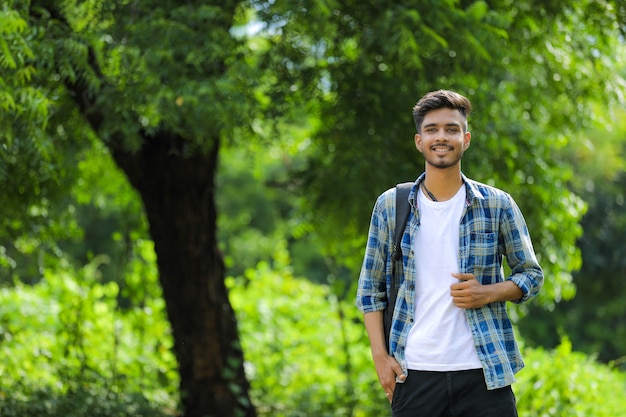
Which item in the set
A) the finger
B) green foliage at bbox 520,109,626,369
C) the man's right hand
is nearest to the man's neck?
the finger

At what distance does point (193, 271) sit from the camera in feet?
20.9

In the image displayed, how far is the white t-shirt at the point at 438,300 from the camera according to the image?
2.94m

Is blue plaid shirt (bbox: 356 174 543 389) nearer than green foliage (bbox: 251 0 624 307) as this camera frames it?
Yes

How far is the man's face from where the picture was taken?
3.03m

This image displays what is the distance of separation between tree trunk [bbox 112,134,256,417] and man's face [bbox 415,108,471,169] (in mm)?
3402

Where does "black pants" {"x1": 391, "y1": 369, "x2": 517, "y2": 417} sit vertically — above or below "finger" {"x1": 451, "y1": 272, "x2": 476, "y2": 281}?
below

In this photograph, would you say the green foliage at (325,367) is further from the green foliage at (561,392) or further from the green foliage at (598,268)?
the green foliage at (598,268)

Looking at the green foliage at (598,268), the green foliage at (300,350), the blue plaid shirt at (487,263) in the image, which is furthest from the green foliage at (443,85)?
the green foliage at (598,268)

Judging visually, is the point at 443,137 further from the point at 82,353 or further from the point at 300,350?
the point at 300,350

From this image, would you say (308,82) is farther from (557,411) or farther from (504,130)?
(557,411)

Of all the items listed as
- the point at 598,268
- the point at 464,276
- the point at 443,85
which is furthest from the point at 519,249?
the point at 598,268

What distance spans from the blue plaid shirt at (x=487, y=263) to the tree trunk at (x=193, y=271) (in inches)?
133

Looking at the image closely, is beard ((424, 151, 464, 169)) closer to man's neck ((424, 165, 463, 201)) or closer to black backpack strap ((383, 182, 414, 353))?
man's neck ((424, 165, 463, 201))

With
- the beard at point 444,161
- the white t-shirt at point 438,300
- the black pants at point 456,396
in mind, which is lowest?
the black pants at point 456,396
